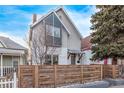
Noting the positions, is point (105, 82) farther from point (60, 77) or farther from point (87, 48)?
point (87, 48)

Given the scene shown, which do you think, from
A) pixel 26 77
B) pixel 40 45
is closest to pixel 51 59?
pixel 40 45

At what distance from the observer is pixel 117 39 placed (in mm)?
18078

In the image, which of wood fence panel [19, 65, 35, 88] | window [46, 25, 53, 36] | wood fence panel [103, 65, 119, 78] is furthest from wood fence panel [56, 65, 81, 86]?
window [46, 25, 53, 36]

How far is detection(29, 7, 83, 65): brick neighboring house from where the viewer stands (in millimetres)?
20062

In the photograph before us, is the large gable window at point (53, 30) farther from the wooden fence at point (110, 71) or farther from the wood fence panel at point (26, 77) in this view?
the wood fence panel at point (26, 77)

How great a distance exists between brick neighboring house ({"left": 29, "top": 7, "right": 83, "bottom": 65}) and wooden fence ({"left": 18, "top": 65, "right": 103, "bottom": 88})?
7.67m

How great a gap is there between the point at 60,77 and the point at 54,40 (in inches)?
425

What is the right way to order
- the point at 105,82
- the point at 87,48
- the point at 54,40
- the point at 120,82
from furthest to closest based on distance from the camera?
1. the point at 87,48
2. the point at 54,40
3. the point at 120,82
4. the point at 105,82

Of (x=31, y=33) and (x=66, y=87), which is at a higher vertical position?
(x=31, y=33)

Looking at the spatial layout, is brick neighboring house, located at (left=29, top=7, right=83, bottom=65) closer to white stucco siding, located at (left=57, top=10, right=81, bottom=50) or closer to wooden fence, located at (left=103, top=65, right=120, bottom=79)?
white stucco siding, located at (left=57, top=10, right=81, bottom=50)

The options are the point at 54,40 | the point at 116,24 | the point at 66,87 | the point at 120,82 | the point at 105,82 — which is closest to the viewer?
the point at 66,87

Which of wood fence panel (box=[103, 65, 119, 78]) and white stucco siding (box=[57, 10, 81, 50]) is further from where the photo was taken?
white stucco siding (box=[57, 10, 81, 50])

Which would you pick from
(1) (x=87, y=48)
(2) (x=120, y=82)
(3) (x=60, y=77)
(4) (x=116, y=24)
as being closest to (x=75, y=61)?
(1) (x=87, y=48)

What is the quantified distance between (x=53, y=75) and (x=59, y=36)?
39.5 ft
